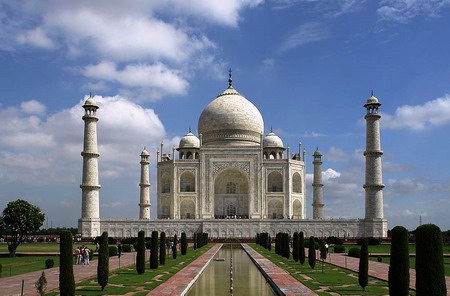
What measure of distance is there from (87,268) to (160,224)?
16593 mm

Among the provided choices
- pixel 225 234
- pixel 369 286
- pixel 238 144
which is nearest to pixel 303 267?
pixel 369 286

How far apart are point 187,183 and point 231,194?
3.14m

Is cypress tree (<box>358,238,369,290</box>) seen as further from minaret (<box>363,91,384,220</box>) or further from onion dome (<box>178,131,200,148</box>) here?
onion dome (<box>178,131,200,148</box>)

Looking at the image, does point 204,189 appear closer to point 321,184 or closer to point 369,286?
point 321,184

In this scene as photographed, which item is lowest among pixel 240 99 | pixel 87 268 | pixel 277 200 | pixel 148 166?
pixel 87 268

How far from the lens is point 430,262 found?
24.5 ft

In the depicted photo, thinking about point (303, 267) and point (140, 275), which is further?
point (303, 267)

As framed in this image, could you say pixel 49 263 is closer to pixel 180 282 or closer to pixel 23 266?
pixel 23 266

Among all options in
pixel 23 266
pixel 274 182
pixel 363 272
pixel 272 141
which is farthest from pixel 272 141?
pixel 363 272

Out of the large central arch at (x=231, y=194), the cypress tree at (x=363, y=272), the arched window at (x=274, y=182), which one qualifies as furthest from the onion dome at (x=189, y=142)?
the cypress tree at (x=363, y=272)

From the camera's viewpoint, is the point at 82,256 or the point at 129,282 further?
the point at 82,256

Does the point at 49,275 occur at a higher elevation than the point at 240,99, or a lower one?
lower

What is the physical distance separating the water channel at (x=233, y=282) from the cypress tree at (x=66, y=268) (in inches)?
97.1

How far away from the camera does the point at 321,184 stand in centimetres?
3925
